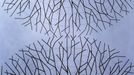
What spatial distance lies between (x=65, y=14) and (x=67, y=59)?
23cm

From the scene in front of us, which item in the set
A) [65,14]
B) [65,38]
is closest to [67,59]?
[65,38]

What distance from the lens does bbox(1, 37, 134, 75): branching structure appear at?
133 centimetres

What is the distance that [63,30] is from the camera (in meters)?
1.34

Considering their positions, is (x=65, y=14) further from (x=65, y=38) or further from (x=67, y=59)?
(x=67, y=59)

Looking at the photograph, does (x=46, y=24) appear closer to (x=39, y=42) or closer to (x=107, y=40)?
(x=39, y=42)

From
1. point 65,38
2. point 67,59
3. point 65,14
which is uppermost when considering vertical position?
point 65,14

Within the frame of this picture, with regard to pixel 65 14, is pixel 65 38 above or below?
below

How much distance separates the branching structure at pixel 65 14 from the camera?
4.33ft

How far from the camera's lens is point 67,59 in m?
1.35

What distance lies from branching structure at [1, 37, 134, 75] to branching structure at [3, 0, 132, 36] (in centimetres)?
6

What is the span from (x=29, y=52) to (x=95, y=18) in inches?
14.8

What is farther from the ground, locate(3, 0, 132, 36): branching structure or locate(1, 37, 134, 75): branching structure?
locate(3, 0, 132, 36): branching structure

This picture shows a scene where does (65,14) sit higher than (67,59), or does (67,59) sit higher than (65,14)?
(65,14)

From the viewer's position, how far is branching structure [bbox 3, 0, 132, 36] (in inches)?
51.9
